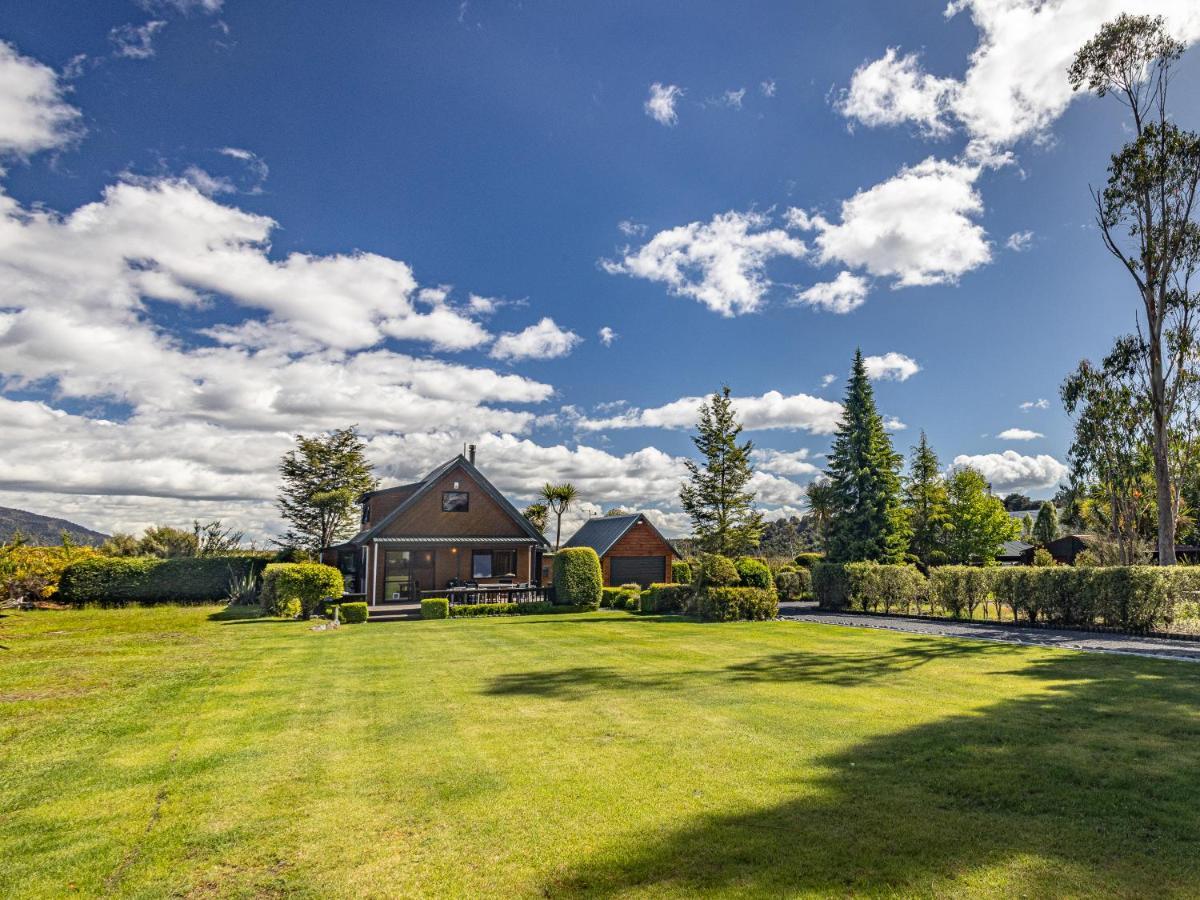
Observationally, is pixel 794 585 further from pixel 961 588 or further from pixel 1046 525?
pixel 1046 525

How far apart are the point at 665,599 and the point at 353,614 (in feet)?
38.2

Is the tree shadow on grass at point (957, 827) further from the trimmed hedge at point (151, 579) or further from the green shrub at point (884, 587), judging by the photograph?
the trimmed hedge at point (151, 579)

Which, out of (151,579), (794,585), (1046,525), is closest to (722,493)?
(794,585)

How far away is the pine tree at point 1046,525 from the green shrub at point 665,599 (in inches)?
2091

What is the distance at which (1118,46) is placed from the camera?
23.3 metres

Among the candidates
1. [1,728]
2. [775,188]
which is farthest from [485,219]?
[1,728]

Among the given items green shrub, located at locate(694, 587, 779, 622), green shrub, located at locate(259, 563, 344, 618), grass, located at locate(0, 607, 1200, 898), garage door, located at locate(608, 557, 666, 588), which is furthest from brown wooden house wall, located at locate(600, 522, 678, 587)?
grass, located at locate(0, 607, 1200, 898)

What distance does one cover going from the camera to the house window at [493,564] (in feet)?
105

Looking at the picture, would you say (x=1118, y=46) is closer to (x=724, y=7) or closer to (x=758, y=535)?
(x=724, y=7)

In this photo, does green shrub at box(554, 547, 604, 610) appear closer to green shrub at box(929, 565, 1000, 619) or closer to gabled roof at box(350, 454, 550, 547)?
gabled roof at box(350, 454, 550, 547)

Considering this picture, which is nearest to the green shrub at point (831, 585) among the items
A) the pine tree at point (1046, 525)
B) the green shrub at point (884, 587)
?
the green shrub at point (884, 587)

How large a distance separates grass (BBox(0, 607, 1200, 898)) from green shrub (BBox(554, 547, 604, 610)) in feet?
49.4

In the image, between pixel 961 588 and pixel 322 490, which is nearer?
pixel 961 588

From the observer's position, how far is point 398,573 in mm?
30703
